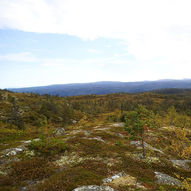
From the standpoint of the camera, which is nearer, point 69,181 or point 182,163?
point 69,181

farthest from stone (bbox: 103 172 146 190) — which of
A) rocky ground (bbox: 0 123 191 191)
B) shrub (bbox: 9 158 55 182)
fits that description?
shrub (bbox: 9 158 55 182)

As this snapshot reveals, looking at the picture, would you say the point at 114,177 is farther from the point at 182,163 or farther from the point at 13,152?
the point at 182,163

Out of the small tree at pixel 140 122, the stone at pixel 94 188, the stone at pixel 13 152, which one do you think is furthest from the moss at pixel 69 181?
the stone at pixel 13 152

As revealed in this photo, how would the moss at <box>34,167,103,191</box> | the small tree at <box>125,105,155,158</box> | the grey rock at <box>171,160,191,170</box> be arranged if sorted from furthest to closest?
1. the grey rock at <box>171,160,191,170</box>
2. the small tree at <box>125,105,155,158</box>
3. the moss at <box>34,167,103,191</box>

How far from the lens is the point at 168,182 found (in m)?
15.1

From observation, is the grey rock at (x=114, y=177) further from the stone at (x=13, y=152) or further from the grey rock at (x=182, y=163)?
the stone at (x=13, y=152)

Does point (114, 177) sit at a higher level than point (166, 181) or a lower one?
higher

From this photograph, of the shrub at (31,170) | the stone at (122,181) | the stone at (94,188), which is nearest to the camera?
the stone at (94,188)

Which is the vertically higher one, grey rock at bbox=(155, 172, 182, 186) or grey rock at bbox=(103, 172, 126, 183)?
grey rock at bbox=(103, 172, 126, 183)

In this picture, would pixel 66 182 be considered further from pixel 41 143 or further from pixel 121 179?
pixel 41 143

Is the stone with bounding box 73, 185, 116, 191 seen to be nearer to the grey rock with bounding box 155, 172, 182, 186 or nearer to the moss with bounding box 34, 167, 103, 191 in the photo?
the moss with bounding box 34, 167, 103, 191

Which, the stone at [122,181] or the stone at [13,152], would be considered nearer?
the stone at [122,181]

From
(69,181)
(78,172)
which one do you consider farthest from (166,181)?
(69,181)

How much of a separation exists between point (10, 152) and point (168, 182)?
21316 millimetres
